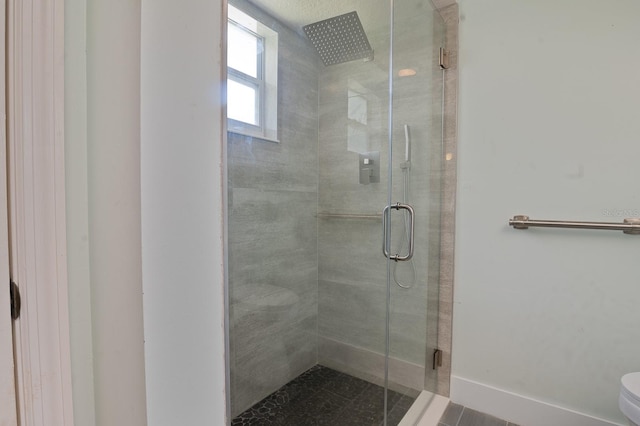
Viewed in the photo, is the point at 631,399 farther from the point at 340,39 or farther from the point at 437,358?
the point at 340,39

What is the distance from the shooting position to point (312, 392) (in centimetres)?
177

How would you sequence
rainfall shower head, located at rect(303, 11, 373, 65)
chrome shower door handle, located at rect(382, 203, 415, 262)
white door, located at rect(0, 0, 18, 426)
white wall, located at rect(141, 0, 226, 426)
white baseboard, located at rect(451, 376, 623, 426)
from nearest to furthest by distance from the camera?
1. white door, located at rect(0, 0, 18, 426)
2. white wall, located at rect(141, 0, 226, 426)
3. white baseboard, located at rect(451, 376, 623, 426)
4. chrome shower door handle, located at rect(382, 203, 415, 262)
5. rainfall shower head, located at rect(303, 11, 373, 65)

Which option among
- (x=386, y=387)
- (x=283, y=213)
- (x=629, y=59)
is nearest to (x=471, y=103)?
(x=629, y=59)

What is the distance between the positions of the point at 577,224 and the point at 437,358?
3.19ft

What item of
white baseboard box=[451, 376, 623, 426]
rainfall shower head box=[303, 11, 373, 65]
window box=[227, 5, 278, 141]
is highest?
rainfall shower head box=[303, 11, 373, 65]

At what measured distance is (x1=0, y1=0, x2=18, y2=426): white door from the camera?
397 mm

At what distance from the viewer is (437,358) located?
1771 millimetres

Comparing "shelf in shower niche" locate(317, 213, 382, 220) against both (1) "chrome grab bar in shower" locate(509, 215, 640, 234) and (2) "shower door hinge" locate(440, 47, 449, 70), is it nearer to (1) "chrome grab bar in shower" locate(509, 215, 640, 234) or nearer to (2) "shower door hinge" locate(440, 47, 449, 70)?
(1) "chrome grab bar in shower" locate(509, 215, 640, 234)

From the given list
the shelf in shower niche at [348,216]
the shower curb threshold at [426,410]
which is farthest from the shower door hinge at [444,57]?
the shower curb threshold at [426,410]

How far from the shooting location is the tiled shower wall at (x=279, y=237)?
150 centimetres

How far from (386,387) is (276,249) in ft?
3.10

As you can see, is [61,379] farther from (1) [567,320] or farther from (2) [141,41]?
(1) [567,320]

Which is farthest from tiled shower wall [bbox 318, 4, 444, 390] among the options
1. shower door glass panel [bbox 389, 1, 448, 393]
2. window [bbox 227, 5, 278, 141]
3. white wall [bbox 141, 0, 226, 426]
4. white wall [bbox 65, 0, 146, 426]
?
white wall [bbox 65, 0, 146, 426]

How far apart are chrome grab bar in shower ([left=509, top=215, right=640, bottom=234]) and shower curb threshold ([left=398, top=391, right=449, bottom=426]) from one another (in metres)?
1.01
